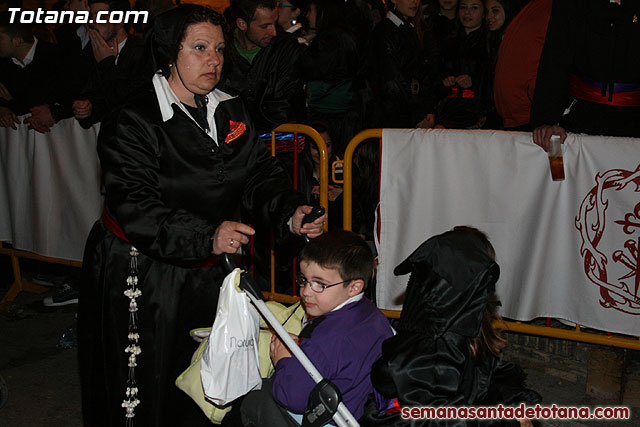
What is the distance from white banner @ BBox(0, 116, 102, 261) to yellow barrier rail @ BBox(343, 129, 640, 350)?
245cm

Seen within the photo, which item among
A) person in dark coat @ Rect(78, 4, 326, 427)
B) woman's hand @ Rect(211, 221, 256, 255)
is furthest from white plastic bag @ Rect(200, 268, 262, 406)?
person in dark coat @ Rect(78, 4, 326, 427)

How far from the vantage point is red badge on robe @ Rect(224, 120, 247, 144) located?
3.62 meters

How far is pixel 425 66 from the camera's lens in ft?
23.7

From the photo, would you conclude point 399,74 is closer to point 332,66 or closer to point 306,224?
point 332,66

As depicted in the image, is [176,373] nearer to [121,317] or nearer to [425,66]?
[121,317]

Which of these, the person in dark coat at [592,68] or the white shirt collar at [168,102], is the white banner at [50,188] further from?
the person in dark coat at [592,68]

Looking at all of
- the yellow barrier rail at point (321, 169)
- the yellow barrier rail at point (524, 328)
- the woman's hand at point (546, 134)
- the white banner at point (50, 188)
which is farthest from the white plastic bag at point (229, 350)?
the white banner at point (50, 188)

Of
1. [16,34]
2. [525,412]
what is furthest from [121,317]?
[16,34]

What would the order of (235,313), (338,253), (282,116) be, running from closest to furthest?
(235,313) < (338,253) < (282,116)

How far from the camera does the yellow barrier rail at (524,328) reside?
15.8 feet

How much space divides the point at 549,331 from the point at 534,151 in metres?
1.29

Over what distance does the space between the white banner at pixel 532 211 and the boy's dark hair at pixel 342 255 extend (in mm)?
1839

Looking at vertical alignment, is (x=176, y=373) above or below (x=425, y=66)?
below

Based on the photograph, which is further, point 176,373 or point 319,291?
point 176,373
